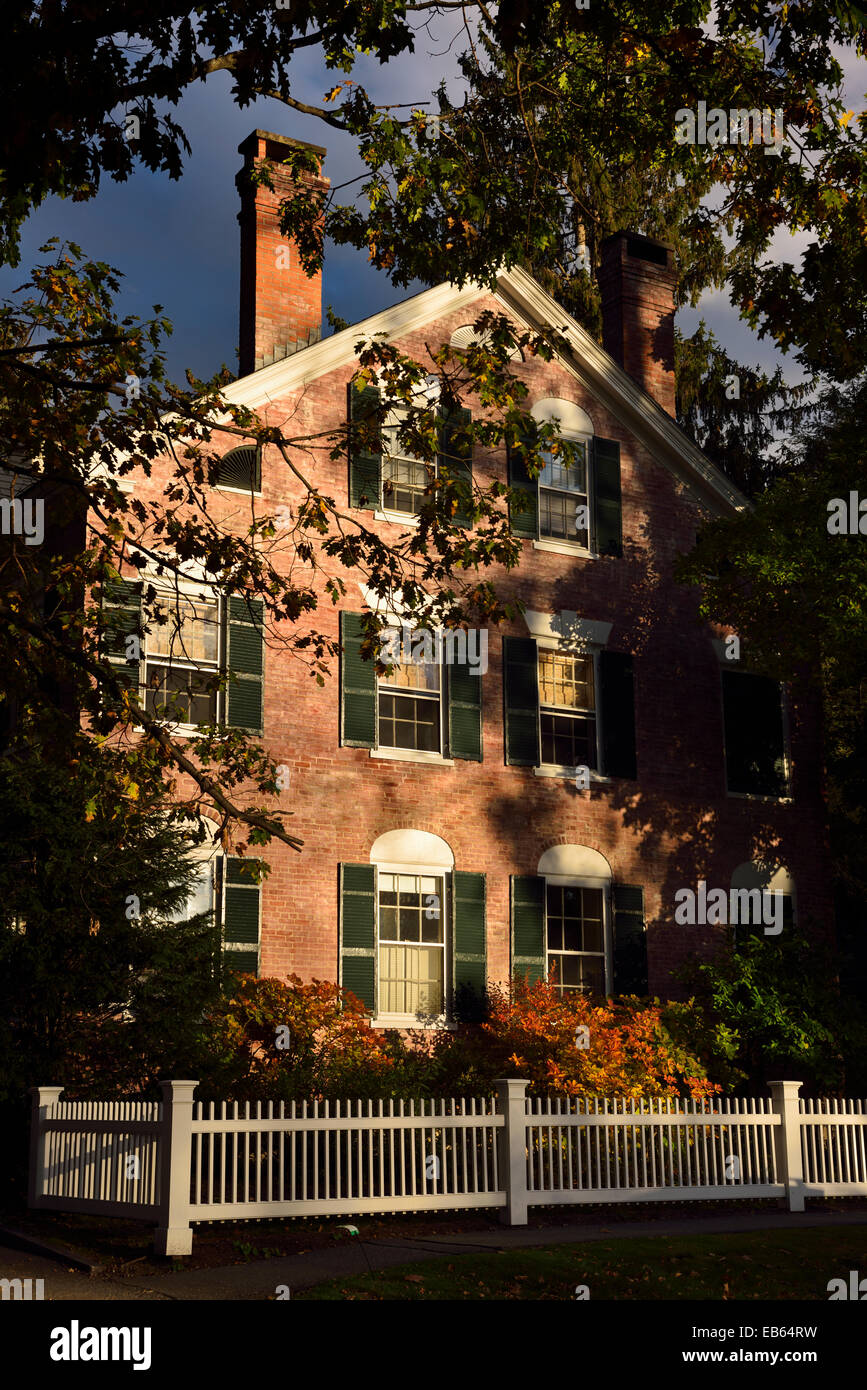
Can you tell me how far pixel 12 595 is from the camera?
449 inches

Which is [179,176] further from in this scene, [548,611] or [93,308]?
[548,611]

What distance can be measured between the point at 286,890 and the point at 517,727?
4.19 metres

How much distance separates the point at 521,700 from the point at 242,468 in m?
4.92

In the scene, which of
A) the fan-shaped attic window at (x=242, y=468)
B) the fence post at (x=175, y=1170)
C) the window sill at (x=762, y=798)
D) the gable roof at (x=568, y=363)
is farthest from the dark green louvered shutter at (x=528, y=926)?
the fence post at (x=175, y=1170)

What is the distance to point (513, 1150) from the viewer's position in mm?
13953

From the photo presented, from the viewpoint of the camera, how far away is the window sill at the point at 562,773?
20359mm

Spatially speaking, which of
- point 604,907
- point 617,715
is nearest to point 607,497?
point 617,715

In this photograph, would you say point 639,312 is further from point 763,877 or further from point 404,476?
point 763,877

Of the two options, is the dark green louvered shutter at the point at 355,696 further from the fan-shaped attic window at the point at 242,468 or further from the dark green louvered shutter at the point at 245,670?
the fan-shaped attic window at the point at 242,468

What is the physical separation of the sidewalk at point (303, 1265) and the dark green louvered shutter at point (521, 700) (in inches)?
291

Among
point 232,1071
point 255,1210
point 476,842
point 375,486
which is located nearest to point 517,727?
point 476,842

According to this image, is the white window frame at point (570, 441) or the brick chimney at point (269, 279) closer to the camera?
the brick chimney at point (269, 279)

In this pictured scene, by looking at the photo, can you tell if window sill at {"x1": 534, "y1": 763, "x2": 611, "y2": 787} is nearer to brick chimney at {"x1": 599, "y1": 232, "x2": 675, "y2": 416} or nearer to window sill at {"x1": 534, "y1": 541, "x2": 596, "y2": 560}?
window sill at {"x1": 534, "y1": 541, "x2": 596, "y2": 560}

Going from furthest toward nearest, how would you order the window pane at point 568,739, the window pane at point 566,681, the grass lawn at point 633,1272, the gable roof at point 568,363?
the window pane at point 566,681, the window pane at point 568,739, the gable roof at point 568,363, the grass lawn at point 633,1272
